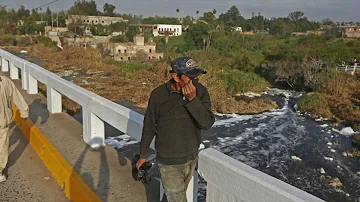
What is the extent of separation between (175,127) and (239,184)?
0.63m

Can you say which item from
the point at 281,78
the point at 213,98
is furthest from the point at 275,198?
the point at 281,78

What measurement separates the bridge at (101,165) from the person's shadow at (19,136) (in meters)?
0.02

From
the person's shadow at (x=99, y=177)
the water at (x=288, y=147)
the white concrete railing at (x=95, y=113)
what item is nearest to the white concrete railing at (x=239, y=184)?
the white concrete railing at (x=95, y=113)

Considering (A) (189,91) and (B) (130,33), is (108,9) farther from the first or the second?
(A) (189,91)

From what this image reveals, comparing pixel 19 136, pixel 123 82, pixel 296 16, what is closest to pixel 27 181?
pixel 19 136

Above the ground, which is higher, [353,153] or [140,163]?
[140,163]

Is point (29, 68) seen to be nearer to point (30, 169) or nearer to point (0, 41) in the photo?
point (30, 169)

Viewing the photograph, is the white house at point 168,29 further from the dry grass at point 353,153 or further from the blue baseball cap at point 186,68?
the blue baseball cap at point 186,68

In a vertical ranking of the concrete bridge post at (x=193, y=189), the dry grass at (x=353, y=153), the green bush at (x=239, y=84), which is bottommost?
the dry grass at (x=353, y=153)

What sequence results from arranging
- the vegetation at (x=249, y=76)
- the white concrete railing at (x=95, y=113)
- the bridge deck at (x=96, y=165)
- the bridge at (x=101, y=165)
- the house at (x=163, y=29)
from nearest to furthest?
the bridge at (x=101, y=165), the bridge deck at (x=96, y=165), the white concrete railing at (x=95, y=113), the vegetation at (x=249, y=76), the house at (x=163, y=29)

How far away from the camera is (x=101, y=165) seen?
439 centimetres

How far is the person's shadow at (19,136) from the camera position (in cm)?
503

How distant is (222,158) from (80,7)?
91.2 m

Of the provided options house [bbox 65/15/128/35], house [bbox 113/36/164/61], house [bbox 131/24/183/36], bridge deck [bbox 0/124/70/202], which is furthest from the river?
house [bbox 131/24/183/36]
